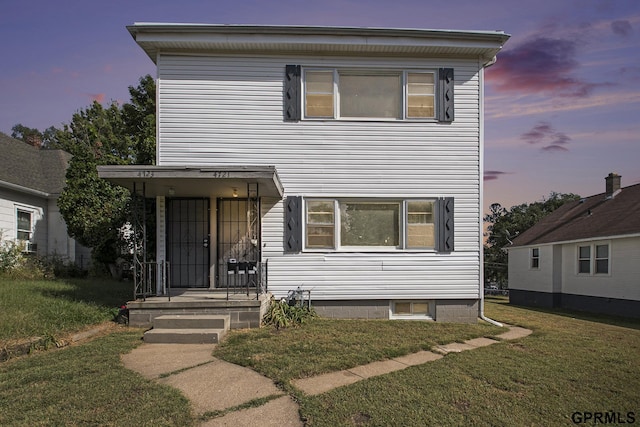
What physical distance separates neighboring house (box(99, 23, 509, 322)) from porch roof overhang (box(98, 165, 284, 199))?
2.24 feet

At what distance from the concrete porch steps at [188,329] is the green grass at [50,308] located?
1.40 metres

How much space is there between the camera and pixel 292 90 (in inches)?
361

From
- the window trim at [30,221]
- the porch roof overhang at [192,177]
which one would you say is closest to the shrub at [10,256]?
the window trim at [30,221]

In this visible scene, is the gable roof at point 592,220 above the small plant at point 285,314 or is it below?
above

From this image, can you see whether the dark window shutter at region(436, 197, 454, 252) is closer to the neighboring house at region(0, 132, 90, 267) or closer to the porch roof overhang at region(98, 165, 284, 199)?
the porch roof overhang at region(98, 165, 284, 199)

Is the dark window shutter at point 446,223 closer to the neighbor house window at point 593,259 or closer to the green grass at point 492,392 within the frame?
the green grass at point 492,392

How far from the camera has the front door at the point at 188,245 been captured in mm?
9250

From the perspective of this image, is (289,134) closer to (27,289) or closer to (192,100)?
(192,100)

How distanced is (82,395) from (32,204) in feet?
46.8

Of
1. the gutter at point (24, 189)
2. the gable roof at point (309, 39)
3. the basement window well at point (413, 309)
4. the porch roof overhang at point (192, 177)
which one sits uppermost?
the gable roof at point (309, 39)

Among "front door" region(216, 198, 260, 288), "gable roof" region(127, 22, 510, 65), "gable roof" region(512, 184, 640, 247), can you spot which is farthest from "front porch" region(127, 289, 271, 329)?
"gable roof" region(512, 184, 640, 247)

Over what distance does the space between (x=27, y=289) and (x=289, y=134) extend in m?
7.06

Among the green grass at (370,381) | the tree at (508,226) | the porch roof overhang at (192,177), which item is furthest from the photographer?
the tree at (508,226)

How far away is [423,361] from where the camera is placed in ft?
18.8
